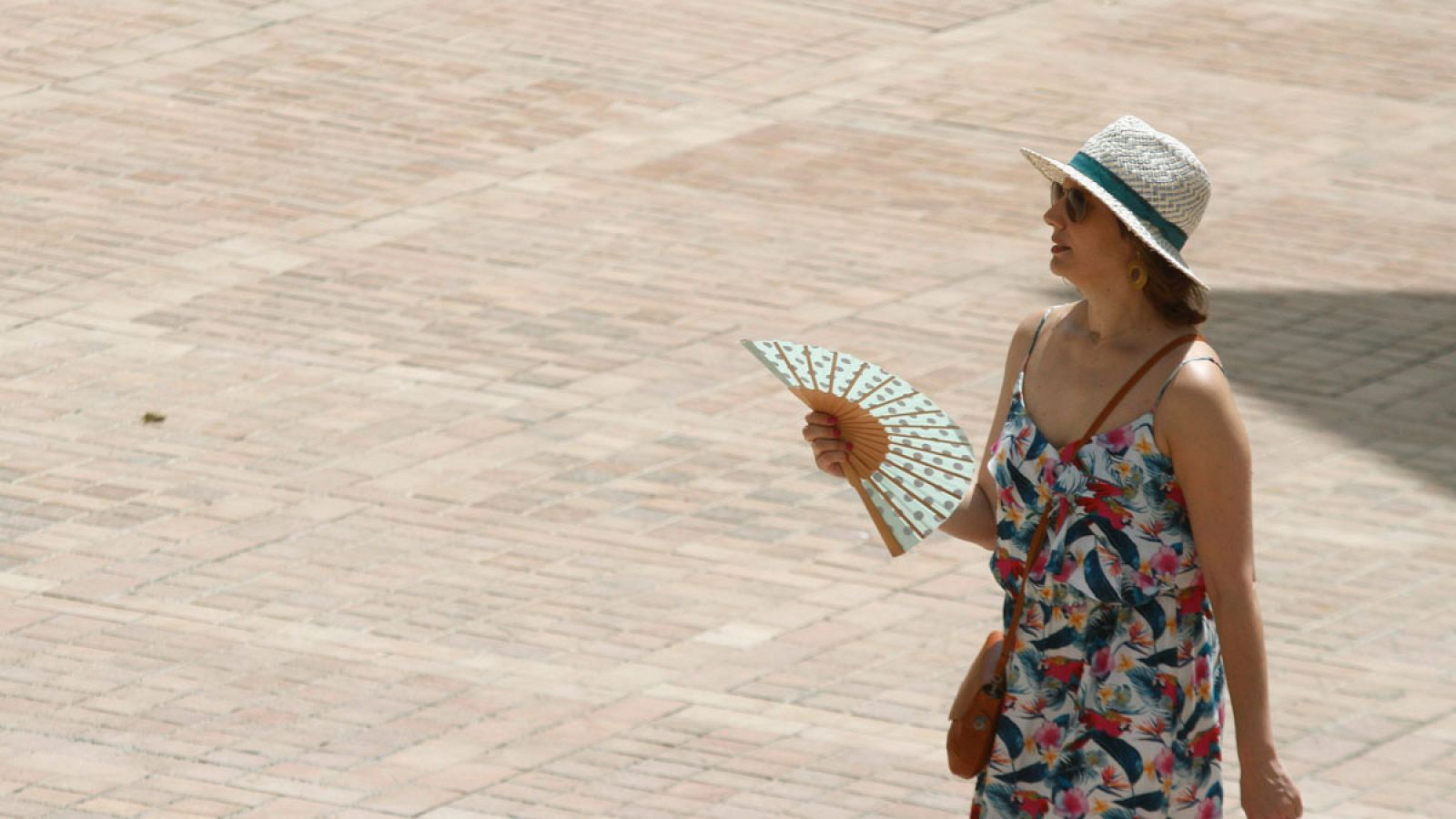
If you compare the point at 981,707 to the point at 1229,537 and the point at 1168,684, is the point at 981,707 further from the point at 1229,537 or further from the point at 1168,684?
the point at 1229,537

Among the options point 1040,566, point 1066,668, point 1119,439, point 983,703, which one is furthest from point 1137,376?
point 983,703

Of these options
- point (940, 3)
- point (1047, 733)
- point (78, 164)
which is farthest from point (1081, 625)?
point (940, 3)

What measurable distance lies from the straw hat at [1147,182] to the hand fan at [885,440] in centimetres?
47

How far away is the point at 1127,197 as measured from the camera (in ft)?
13.2

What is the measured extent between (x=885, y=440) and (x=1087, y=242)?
49 cm

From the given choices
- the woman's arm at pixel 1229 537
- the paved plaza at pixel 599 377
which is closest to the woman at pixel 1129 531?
the woman's arm at pixel 1229 537

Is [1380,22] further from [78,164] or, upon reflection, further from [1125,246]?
[1125,246]

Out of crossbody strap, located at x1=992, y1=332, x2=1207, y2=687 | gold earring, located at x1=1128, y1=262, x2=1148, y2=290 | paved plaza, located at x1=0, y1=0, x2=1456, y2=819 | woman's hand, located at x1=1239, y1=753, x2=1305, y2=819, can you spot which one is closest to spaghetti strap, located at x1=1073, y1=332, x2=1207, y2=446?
crossbody strap, located at x1=992, y1=332, x2=1207, y2=687

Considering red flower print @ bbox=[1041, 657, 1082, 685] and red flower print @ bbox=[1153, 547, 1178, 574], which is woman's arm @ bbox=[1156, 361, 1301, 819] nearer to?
red flower print @ bbox=[1153, 547, 1178, 574]

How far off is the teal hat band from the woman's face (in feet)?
0.14

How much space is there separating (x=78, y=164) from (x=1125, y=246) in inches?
332

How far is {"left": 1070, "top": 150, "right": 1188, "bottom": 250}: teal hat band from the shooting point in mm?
4016

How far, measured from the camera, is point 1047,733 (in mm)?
4191

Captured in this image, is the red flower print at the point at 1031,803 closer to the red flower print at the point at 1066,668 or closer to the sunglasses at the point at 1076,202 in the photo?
the red flower print at the point at 1066,668
